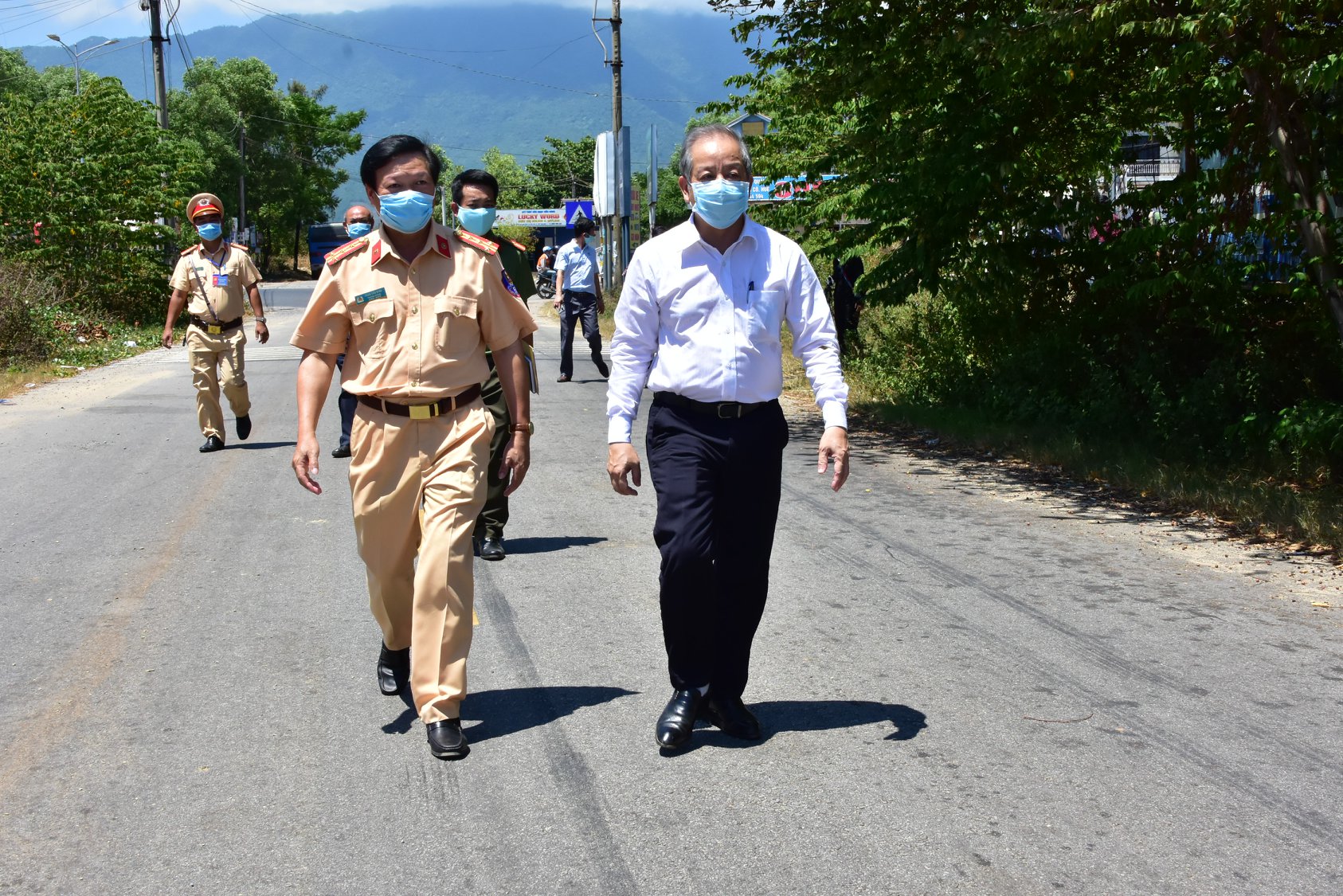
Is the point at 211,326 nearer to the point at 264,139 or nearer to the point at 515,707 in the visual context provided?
the point at 515,707

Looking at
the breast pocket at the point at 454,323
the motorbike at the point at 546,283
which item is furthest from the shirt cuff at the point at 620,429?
the motorbike at the point at 546,283

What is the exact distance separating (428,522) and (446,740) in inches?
27.9

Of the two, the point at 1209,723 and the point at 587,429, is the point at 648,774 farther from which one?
the point at 587,429

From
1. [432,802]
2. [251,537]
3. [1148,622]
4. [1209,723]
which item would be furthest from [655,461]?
[251,537]

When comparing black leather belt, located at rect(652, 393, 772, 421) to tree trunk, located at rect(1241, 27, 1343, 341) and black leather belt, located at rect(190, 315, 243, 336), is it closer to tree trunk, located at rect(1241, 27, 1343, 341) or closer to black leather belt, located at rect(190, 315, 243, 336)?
tree trunk, located at rect(1241, 27, 1343, 341)

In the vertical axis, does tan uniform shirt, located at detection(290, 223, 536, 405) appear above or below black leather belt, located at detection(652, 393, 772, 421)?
above

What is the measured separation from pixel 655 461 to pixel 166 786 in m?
1.81

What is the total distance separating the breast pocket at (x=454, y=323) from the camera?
14.6ft

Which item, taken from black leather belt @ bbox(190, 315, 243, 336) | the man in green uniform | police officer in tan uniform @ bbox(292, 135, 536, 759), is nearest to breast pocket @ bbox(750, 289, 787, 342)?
police officer in tan uniform @ bbox(292, 135, 536, 759)

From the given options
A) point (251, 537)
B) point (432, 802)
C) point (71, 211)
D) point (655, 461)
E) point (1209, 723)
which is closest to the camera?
point (432, 802)

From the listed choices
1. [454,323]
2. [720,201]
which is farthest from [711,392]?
[454,323]

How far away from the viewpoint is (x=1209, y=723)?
461 centimetres

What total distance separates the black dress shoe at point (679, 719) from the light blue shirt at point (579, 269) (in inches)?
509

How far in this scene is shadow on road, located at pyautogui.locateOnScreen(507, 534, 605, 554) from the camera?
7484 millimetres
